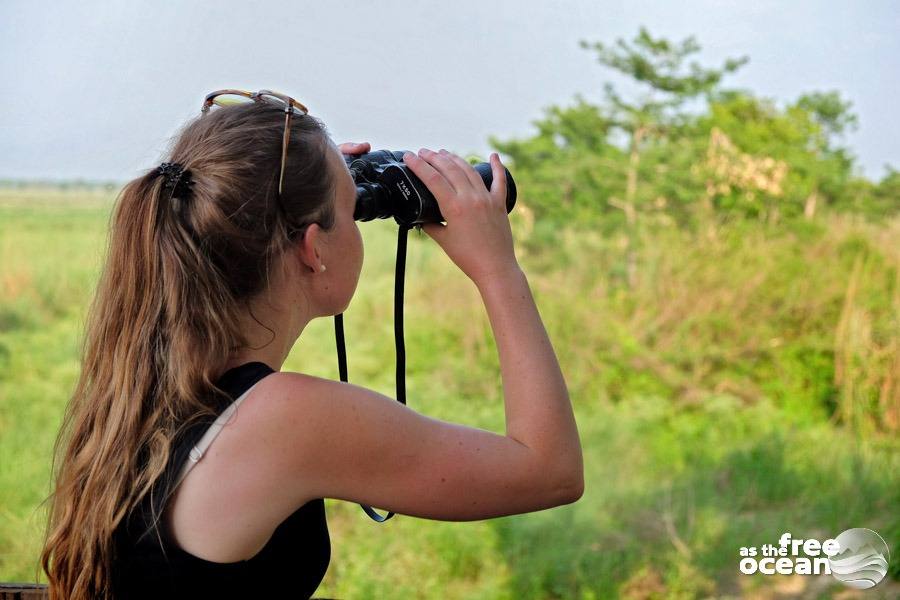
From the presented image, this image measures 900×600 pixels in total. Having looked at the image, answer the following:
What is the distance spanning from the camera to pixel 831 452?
360 centimetres

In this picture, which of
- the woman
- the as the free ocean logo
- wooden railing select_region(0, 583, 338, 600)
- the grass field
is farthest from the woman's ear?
the as the free ocean logo

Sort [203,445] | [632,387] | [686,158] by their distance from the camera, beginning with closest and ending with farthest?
[203,445]
[632,387]
[686,158]

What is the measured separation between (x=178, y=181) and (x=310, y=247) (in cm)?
14

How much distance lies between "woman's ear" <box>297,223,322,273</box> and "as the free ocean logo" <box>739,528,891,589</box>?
2.56 metres

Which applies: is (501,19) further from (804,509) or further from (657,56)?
(804,509)

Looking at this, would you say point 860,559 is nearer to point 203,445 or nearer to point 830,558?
point 830,558

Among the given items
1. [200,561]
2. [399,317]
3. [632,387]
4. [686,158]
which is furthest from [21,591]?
[686,158]

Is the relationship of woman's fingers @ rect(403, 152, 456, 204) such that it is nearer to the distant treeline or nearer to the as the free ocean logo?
the as the free ocean logo

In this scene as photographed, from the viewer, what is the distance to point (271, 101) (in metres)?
0.92

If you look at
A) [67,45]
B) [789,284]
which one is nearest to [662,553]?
[789,284]

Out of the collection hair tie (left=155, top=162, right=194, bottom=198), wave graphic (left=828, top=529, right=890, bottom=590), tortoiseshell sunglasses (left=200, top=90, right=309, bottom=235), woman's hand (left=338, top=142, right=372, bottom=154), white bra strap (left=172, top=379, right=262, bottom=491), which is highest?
tortoiseshell sunglasses (left=200, top=90, right=309, bottom=235)

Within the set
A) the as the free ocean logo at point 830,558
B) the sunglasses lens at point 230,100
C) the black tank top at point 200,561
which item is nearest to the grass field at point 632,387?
the as the free ocean logo at point 830,558

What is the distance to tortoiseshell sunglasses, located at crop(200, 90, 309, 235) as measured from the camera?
2.87ft

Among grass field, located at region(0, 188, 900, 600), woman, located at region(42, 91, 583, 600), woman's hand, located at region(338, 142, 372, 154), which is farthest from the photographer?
grass field, located at region(0, 188, 900, 600)
